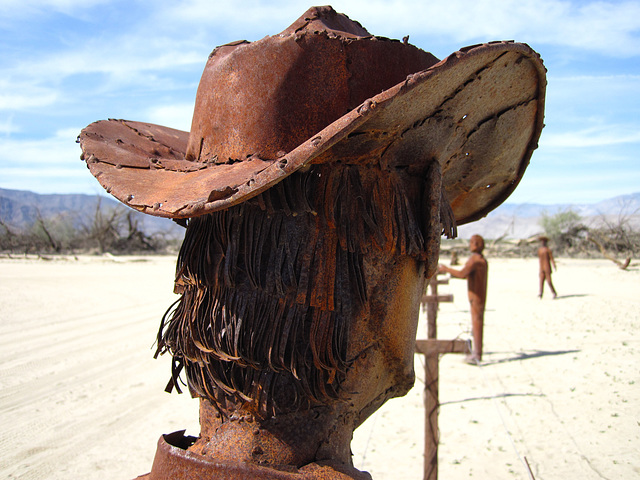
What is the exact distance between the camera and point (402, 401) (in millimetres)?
5641

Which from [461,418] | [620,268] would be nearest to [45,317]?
[461,418]

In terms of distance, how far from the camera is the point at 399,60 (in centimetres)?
138

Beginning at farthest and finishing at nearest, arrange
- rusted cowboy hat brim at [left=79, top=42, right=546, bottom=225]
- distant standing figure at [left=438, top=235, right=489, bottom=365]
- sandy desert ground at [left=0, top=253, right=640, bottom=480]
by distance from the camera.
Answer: distant standing figure at [left=438, top=235, right=489, bottom=365] → sandy desert ground at [left=0, top=253, right=640, bottom=480] → rusted cowboy hat brim at [left=79, top=42, right=546, bottom=225]

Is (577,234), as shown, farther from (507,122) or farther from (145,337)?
(507,122)

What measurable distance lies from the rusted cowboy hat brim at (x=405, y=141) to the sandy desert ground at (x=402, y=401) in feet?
5.35

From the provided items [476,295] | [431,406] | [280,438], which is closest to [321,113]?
[280,438]

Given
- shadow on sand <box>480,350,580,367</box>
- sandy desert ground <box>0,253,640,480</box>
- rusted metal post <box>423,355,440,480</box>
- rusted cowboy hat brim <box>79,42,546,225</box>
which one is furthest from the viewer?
shadow on sand <box>480,350,580,367</box>

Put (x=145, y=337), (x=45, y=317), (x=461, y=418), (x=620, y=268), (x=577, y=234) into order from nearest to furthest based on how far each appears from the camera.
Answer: (x=461, y=418)
(x=145, y=337)
(x=45, y=317)
(x=620, y=268)
(x=577, y=234)

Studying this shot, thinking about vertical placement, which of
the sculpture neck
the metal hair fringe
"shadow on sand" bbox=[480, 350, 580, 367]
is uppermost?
the metal hair fringe

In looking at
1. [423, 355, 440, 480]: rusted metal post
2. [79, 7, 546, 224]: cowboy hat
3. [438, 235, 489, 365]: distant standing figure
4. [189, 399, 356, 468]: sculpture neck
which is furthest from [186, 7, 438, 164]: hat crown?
[438, 235, 489, 365]: distant standing figure

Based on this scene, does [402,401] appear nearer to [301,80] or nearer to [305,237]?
[305,237]

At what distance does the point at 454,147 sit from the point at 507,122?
0.56 feet

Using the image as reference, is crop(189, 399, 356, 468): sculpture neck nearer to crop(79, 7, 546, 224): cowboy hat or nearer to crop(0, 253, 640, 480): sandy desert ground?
crop(79, 7, 546, 224): cowboy hat

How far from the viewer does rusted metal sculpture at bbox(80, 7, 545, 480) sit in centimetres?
130
